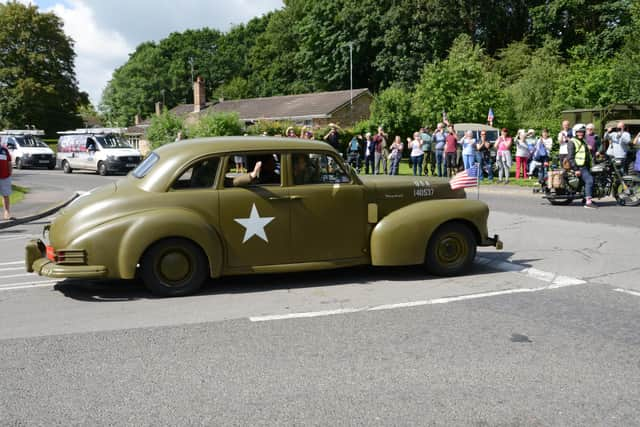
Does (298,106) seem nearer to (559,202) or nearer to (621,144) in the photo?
(621,144)

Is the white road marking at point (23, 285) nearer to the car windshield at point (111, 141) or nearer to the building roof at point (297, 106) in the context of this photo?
the car windshield at point (111, 141)

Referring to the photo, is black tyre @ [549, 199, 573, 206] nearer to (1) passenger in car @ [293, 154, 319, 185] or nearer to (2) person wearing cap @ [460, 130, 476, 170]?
(2) person wearing cap @ [460, 130, 476, 170]

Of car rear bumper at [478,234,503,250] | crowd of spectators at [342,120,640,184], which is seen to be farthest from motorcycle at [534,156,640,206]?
car rear bumper at [478,234,503,250]

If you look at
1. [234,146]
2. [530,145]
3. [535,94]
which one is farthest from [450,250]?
[535,94]

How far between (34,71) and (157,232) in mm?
76271

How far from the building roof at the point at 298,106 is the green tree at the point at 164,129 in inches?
604

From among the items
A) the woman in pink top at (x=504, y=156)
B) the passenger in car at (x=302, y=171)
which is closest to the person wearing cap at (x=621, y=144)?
the woman in pink top at (x=504, y=156)

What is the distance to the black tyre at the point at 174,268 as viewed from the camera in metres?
6.77

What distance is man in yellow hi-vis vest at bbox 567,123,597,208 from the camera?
14.8 meters

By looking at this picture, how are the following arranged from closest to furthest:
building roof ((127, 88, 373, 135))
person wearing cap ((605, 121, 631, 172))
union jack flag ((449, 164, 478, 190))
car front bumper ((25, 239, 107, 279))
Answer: car front bumper ((25, 239, 107, 279)) < union jack flag ((449, 164, 478, 190)) < person wearing cap ((605, 121, 631, 172)) < building roof ((127, 88, 373, 135))

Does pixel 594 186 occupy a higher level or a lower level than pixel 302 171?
lower

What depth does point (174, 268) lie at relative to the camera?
688 centimetres

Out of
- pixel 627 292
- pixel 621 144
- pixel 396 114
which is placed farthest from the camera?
pixel 396 114

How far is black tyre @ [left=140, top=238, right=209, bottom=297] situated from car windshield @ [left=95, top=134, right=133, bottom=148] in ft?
88.6
